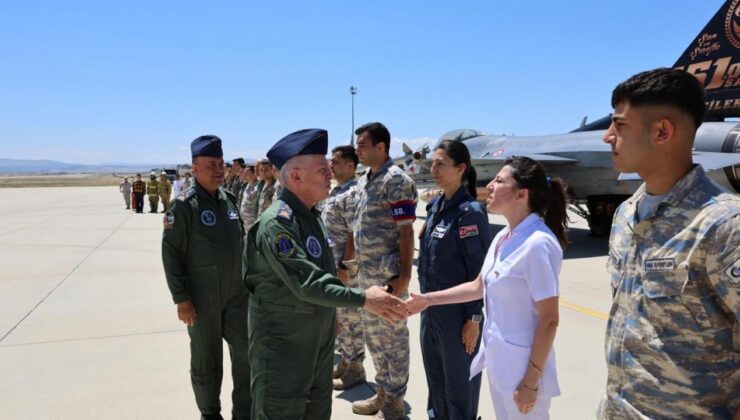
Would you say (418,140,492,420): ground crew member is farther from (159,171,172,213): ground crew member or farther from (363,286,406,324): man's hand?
(159,171,172,213): ground crew member

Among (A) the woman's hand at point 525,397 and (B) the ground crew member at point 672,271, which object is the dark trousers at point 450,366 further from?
(B) the ground crew member at point 672,271

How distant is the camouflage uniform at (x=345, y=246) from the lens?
13.7ft

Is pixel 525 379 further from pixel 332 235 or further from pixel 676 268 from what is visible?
pixel 332 235

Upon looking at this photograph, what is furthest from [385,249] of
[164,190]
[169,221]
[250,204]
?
[164,190]

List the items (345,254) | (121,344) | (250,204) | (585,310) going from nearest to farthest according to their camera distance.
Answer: (345,254) → (121,344) → (585,310) → (250,204)

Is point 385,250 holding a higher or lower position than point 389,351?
higher

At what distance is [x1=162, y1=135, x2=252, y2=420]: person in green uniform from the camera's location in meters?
3.30

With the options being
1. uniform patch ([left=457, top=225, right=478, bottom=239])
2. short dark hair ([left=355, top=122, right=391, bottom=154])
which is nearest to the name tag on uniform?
uniform patch ([left=457, top=225, right=478, bottom=239])

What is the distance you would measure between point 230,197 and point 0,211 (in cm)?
2347

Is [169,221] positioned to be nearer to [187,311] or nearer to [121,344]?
[187,311]

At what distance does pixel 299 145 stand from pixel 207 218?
1354mm

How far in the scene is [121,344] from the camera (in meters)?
5.05

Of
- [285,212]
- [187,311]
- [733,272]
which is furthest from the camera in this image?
[187,311]

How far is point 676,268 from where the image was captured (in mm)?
1333
